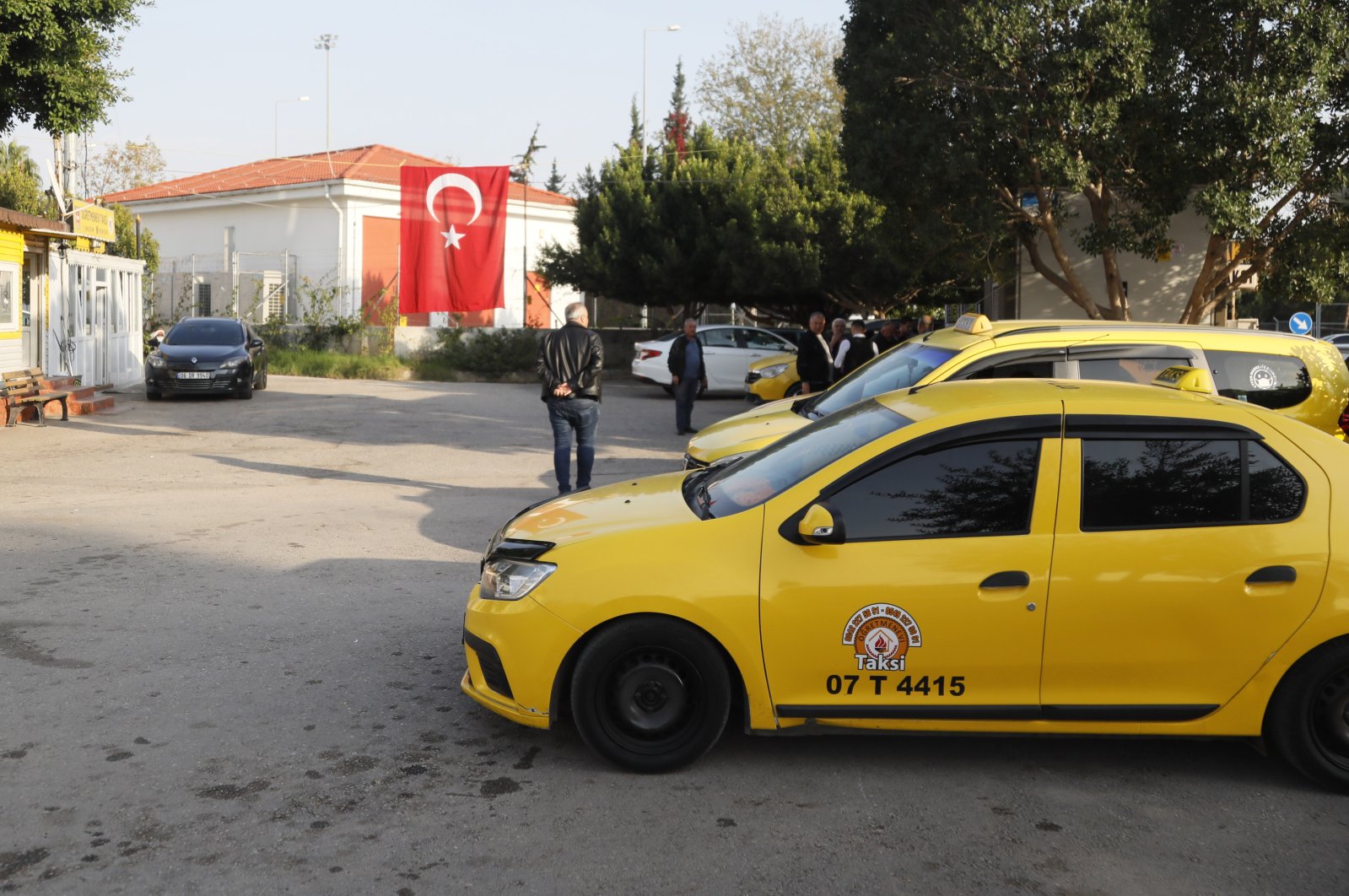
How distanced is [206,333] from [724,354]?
32.7ft

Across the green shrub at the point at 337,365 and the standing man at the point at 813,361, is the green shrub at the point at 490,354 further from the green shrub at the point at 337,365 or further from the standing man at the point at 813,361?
the standing man at the point at 813,361

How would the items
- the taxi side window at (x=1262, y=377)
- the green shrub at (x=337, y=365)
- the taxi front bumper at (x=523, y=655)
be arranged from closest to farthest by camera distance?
1. the taxi front bumper at (x=523, y=655)
2. the taxi side window at (x=1262, y=377)
3. the green shrub at (x=337, y=365)

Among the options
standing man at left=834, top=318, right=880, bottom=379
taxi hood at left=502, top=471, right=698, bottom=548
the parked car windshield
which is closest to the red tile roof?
the parked car windshield

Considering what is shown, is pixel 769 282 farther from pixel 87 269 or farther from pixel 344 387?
pixel 87 269

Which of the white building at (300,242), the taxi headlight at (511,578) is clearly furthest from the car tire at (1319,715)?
the white building at (300,242)

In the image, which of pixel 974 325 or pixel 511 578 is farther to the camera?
pixel 974 325

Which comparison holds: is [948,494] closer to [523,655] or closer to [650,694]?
[650,694]

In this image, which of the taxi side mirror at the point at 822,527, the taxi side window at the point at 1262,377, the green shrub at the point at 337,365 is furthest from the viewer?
the green shrub at the point at 337,365

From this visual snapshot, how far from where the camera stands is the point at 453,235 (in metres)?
31.1

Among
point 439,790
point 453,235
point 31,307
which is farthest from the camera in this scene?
point 453,235

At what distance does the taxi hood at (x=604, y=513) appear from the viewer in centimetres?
516

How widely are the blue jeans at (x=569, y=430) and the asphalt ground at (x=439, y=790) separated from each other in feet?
11.6

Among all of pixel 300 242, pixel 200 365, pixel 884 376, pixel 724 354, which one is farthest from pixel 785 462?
pixel 300 242

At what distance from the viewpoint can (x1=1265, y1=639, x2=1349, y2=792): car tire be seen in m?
4.86
